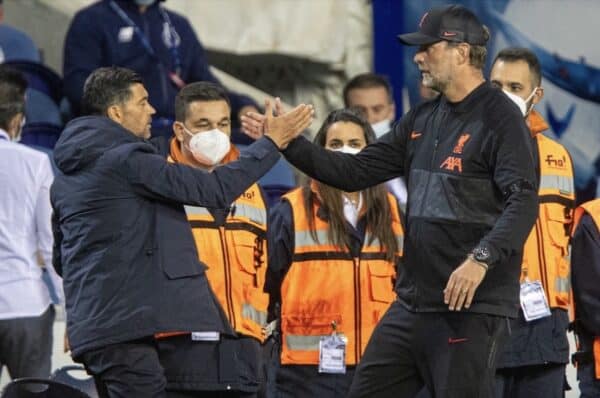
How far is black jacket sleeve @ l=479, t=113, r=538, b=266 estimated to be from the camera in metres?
5.38

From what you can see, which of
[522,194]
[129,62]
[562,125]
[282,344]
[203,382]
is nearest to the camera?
[522,194]

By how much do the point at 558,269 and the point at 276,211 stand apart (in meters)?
1.19

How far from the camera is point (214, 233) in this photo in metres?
6.36

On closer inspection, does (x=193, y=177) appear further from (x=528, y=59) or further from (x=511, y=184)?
(x=528, y=59)

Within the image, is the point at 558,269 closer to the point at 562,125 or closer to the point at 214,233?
the point at 214,233

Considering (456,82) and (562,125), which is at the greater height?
(456,82)

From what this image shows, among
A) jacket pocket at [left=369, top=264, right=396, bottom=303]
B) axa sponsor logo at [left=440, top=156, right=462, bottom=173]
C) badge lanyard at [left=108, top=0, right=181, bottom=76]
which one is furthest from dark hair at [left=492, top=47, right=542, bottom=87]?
badge lanyard at [left=108, top=0, right=181, bottom=76]

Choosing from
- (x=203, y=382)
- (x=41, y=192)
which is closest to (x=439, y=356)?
(x=203, y=382)

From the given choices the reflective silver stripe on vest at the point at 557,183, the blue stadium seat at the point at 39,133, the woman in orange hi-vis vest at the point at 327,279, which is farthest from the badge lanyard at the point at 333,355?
the blue stadium seat at the point at 39,133

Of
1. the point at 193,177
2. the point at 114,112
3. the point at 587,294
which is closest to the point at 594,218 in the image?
the point at 587,294

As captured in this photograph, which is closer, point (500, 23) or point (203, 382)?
point (203, 382)

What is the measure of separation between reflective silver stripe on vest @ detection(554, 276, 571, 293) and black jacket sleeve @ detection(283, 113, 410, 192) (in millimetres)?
1089

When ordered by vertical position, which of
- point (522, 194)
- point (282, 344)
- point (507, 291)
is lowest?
point (282, 344)

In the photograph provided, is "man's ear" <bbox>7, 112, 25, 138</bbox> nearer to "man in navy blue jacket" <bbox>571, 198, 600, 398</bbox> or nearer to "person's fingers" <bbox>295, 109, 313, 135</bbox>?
"person's fingers" <bbox>295, 109, 313, 135</bbox>
